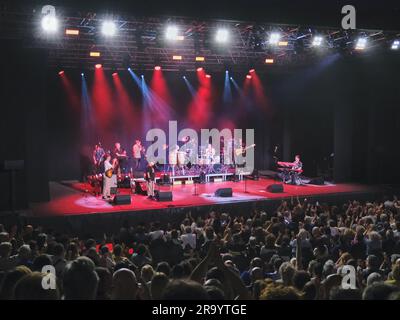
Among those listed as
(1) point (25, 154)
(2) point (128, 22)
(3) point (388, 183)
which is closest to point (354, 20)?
(2) point (128, 22)

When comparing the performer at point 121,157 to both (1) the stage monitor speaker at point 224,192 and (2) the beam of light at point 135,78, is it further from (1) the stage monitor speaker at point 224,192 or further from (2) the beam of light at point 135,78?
(1) the stage monitor speaker at point 224,192

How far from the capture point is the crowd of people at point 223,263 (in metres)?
2.84

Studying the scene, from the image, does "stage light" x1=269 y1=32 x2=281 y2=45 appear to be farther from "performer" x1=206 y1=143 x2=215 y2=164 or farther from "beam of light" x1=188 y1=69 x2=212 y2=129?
"beam of light" x1=188 y1=69 x2=212 y2=129

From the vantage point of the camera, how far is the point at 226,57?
63.3ft

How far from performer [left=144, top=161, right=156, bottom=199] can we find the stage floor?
303mm

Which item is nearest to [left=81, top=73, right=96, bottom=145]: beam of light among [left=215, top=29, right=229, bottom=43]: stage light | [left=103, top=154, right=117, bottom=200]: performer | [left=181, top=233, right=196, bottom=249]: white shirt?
[left=103, top=154, right=117, bottom=200]: performer

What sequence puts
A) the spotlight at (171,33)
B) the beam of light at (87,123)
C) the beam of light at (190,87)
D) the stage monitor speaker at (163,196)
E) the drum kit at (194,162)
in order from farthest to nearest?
1. the beam of light at (190,87)
2. the beam of light at (87,123)
3. the drum kit at (194,162)
4. the stage monitor speaker at (163,196)
5. the spotlight at (171,33)

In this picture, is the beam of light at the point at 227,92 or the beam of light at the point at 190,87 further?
the beam of light at the point at 227,92

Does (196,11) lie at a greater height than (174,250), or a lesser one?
greater

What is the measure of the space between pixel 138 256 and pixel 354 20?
31.1ft

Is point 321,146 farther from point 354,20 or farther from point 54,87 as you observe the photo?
point 54,87

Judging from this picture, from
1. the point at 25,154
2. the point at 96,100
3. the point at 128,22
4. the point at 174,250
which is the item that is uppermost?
the point at 128,22

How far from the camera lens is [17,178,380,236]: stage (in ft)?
41.3

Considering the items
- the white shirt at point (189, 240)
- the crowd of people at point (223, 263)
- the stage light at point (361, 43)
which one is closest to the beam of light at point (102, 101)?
the crowd of people at point (223, 263)
